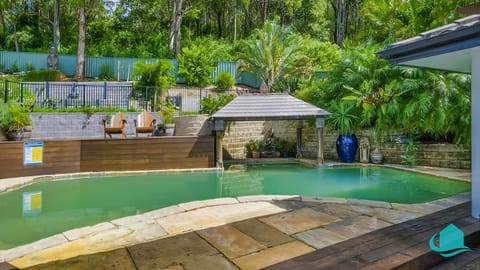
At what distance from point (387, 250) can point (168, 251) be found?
2.04 m

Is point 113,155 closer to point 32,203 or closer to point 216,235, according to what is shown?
point 32,203

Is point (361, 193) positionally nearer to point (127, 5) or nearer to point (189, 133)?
point (189, 133)

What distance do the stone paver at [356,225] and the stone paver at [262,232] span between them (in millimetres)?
620

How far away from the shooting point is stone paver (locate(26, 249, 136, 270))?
10.2 feet

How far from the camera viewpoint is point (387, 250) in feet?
10.6

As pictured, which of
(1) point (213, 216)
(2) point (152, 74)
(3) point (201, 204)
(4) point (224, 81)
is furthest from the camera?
(4) point (224, 81)

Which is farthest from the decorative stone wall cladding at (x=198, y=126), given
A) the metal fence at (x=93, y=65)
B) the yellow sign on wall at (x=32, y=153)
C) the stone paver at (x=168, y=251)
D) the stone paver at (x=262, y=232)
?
the metal fence at (x=93, y=65)

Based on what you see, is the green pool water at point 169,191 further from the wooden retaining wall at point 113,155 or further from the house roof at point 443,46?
the house roof at point 443,46

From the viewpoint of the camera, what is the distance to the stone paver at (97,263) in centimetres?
309

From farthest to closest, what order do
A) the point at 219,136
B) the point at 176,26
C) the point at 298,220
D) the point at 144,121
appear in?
the point at 176,26
the point at 144,121
the point at 219,136
the point at 298,220

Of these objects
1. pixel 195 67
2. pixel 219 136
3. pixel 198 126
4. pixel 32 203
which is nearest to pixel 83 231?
pixel 32 203

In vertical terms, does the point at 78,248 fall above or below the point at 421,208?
below

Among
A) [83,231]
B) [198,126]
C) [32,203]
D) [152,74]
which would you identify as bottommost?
[32,203]

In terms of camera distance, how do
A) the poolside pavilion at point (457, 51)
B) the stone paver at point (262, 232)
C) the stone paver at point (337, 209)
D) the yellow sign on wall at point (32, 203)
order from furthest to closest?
the yellow sign on wall at point (32, 203) < the stone paver at point (337, 209) < the stone paver at point (262, 232) < the poolside pavilion at point (457, 51)
